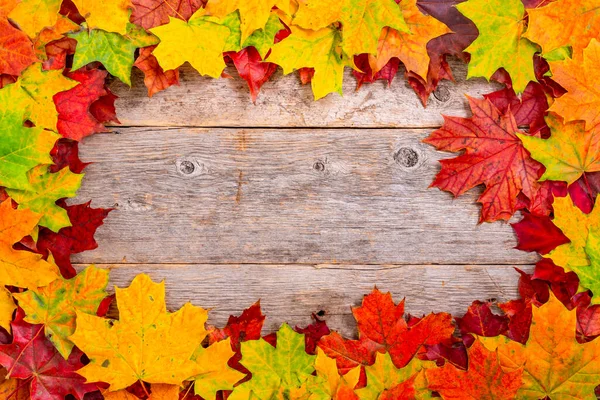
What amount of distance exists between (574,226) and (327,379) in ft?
2.17

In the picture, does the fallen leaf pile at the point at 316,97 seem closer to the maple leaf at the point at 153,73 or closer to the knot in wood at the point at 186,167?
the maple leaf at the point at 153,73

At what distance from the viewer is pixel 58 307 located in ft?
4.38

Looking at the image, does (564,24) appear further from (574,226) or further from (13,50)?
(13,50)

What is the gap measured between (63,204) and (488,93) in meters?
1.06

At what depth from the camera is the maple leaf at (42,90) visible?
129 centimetres

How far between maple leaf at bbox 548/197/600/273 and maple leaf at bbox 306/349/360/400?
21.6 inches

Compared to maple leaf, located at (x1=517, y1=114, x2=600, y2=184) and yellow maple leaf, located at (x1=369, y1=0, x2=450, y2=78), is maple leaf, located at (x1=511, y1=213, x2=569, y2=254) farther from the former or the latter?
yellow maple leaf, located at (x1=369, y1=0, x2=450, y2=78)

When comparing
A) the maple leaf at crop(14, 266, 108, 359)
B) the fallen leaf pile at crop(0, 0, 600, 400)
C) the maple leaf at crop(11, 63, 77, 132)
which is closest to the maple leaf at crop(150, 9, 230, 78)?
the fallen leaf pile at crop(0, 0, 600, 400)

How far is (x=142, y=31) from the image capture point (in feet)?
4.23

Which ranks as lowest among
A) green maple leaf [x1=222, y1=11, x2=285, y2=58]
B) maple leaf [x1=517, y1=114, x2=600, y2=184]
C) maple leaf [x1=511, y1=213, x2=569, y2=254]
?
maple leaf [x1=511, y1=213, x2=569, y2=254]

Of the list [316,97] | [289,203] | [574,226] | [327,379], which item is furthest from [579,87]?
[327,379]

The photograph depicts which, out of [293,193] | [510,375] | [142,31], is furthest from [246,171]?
[510,375]

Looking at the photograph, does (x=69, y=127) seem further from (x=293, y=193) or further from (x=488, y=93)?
(x=488, y=93)

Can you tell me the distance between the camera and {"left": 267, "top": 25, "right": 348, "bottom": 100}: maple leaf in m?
1.27
